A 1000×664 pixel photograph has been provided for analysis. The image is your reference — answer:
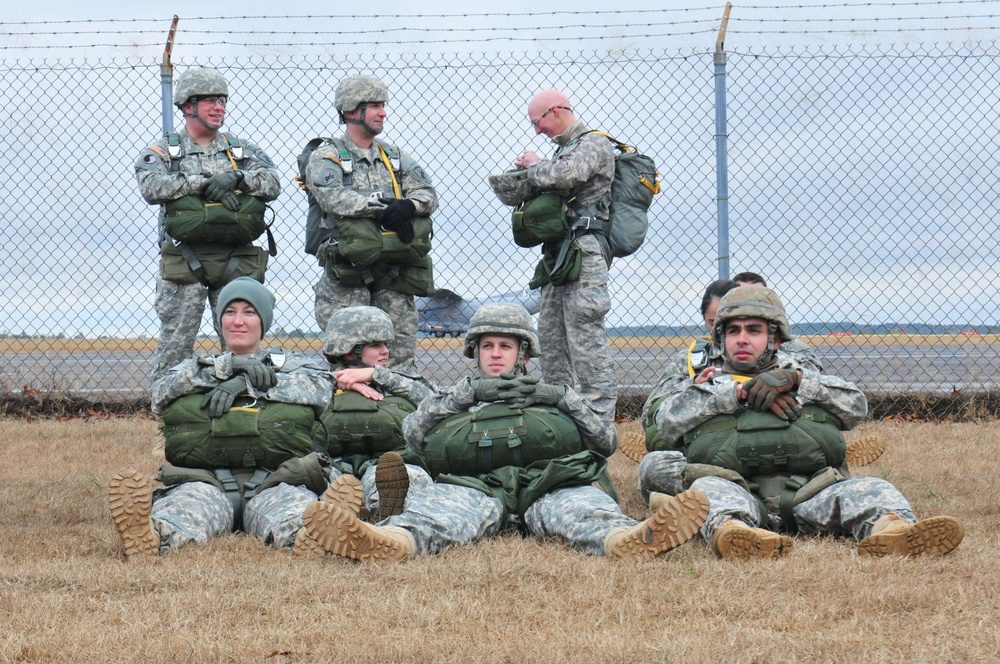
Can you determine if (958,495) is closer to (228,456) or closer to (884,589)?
(884,589)

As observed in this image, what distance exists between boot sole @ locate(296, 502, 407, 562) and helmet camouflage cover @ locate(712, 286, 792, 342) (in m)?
1.70

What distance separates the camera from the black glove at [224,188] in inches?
265

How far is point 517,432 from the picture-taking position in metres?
4.83

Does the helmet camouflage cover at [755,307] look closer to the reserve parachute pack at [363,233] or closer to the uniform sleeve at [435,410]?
the uniform sleeve at [435,410]

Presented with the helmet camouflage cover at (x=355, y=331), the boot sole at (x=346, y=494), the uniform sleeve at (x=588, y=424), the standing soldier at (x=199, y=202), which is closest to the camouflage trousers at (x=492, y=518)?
the boot sole at (x=346, y=494)

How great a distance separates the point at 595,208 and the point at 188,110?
8.03 feet

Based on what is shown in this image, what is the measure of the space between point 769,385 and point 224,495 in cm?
228

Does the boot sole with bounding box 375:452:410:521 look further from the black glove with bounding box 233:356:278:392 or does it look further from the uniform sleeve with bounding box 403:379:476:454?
the black glove with bounding box 233:356:278:392

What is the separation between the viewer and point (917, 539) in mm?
4008

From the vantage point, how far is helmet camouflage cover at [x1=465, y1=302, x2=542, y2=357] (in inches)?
199

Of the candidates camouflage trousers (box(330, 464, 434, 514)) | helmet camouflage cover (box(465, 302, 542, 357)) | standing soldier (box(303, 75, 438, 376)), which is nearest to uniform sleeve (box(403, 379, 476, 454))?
camouflage trousers (box(330, 464, 434, 514))

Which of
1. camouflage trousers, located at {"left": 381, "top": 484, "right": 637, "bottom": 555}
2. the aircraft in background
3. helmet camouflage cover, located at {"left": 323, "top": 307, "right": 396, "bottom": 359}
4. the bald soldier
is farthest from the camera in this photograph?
the aircraft in background

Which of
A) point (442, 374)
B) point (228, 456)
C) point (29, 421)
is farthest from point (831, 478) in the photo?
point (442, 374)

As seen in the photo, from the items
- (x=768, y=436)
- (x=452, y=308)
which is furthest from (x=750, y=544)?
(x=452, y=308)
